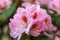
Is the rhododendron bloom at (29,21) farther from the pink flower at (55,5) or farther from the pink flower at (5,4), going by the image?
the pink flower at (5,4)

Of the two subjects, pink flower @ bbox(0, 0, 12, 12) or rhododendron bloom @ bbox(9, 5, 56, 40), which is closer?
rhododendron bloom @ bbox(9, 5, 56, 40)

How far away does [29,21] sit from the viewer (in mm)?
666

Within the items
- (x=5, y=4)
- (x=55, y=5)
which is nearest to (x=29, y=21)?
(x=55, y=5)

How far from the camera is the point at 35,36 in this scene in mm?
692

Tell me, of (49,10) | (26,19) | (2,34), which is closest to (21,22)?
(26,19)

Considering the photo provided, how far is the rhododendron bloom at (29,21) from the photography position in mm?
663

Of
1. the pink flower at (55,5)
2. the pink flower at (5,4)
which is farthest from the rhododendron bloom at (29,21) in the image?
the pink flower at (5,4)

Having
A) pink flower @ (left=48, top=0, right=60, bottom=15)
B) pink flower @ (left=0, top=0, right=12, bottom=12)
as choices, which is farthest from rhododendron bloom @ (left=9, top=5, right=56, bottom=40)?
pink flower @ (left=0, top=0, right=12, bottom=12)

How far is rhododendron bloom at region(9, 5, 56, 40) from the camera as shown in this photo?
66cm

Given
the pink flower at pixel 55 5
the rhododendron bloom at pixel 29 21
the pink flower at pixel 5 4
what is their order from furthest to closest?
the pink flower at pixel 5 4 → the pink flower at pixel 55 5 → the rhododendron bloom at pixel 29 21

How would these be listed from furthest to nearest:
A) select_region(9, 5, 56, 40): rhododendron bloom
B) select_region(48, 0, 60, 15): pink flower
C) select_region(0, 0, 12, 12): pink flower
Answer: select_region(0, 0, 12, 12): pink flower → select_region(48, 0, 60, 15): pink flower → select_region(9, 5, 56, 40): rhododendron bloom

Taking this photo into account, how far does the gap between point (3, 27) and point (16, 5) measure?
403mm

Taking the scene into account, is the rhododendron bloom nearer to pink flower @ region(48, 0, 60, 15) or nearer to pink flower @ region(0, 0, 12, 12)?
pink flower @ region(48, 0, 60, 15)

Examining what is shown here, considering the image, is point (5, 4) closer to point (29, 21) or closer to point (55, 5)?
point (55, 5)
